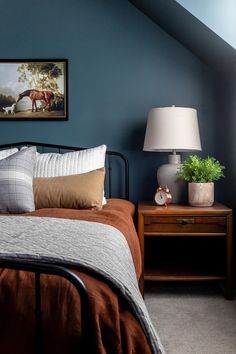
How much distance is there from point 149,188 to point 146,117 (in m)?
0.54

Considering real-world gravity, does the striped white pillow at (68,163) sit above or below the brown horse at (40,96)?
below

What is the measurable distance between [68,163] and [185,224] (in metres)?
0.85

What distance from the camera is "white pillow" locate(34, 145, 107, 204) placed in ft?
8.65

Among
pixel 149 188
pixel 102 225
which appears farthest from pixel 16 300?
pixel 149 188

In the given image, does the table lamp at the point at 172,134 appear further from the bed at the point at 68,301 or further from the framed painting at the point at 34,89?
the bed at the point at 68,301

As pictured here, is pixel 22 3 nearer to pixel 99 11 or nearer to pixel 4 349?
pixel 99 11

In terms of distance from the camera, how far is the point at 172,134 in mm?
2693

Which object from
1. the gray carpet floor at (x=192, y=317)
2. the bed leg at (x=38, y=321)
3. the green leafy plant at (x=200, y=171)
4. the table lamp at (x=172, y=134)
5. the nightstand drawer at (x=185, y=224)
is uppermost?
the table lamp at (x=172, y=134)

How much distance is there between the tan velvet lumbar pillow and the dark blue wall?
70 cm

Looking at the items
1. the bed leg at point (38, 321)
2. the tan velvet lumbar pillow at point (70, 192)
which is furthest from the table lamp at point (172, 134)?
the bed leg at point (38, 321)

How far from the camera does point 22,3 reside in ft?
10.2

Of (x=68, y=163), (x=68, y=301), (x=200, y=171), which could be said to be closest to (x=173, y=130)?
(x=200, y=171)

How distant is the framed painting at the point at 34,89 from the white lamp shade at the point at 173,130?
0.77 metres

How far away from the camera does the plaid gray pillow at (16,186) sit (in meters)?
2.27
